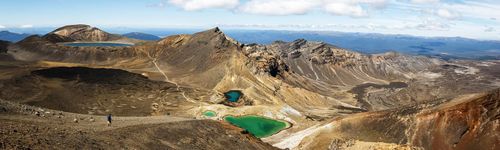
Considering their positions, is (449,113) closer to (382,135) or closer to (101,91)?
(382,135)

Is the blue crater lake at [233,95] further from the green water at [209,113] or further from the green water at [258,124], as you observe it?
the green water at [258,124]

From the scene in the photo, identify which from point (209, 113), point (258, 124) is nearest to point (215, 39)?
point (209, 113)

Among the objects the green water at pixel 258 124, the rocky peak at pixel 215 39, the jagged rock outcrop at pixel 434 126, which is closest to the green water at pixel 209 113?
the green water at pixel 258 124

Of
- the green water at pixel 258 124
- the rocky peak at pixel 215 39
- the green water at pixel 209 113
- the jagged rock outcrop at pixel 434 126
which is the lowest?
the green water at pixel 258 124

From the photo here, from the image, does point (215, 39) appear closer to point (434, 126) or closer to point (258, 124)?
point (258, 124)

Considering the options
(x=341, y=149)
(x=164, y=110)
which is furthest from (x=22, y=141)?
(x=164, y=110)

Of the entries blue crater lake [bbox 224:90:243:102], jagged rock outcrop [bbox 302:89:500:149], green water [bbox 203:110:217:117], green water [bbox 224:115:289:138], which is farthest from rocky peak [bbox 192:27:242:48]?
jagged rock outcrop [bbox 302:89:500:149]

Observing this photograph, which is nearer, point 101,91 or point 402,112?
point 402,112
